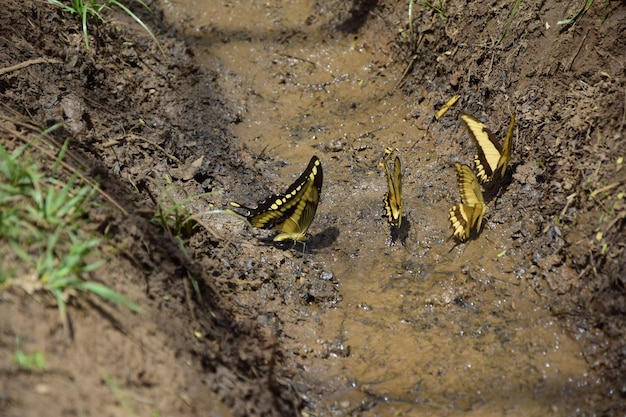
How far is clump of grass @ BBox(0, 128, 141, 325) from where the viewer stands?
2.29m

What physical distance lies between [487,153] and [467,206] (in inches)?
17.5

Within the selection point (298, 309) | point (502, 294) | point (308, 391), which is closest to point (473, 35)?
point (502, 294)

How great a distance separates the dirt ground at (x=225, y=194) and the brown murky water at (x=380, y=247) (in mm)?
133

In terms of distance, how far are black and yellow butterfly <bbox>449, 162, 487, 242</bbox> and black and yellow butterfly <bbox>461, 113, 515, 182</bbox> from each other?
0.42 feet

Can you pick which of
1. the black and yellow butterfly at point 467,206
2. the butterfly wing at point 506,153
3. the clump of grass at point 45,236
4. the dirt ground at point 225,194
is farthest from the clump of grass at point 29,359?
the butterfly wing at point 506,153

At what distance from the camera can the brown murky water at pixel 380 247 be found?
123 inches

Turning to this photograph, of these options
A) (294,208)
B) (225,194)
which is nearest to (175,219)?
(294,208)

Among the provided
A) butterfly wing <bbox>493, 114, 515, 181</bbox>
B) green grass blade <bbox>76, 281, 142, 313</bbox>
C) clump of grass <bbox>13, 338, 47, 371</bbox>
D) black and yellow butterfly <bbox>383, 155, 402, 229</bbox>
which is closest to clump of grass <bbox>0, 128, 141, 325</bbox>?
green grass blade <bbox>76, 281, 142, 313</bbox>

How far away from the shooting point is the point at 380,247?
4.13m

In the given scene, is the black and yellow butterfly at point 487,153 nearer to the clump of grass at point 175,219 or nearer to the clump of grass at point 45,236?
the clump of grass at point 175,219

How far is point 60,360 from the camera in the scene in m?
2.15

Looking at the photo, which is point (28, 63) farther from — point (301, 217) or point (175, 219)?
point (301, 217)

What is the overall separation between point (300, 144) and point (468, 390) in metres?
2.91

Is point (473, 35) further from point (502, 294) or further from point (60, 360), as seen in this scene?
point (60, 360)
